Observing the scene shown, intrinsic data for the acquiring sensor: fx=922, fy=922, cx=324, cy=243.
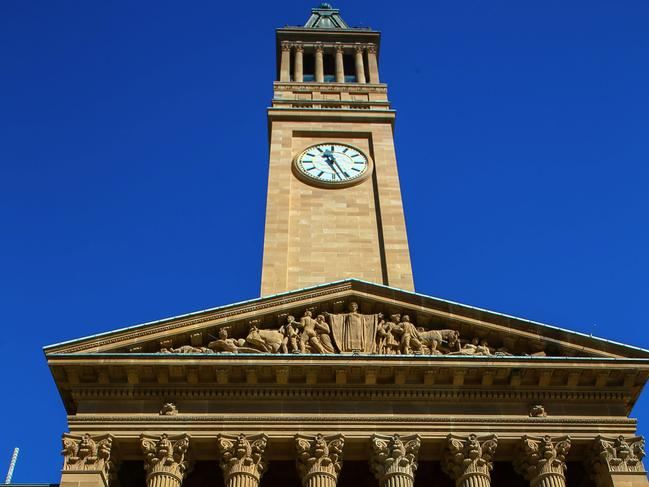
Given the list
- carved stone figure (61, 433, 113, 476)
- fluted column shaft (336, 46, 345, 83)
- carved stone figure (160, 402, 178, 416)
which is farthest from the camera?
fluted column shaft (336, 46, 345, 83)

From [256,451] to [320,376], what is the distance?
3155 millimetres

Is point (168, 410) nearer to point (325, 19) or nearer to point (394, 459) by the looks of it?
point (394, 459)

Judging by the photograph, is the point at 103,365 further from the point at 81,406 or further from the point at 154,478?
the point at 154,478

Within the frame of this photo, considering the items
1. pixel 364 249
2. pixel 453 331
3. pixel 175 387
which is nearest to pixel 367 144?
pixel 364 249

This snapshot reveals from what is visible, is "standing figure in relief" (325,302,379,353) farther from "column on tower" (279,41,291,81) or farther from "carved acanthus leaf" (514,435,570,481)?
"column on tower" (279,41,291,81)

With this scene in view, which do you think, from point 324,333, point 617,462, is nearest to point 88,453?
point 324,333

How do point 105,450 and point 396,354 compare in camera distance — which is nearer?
point 105,450

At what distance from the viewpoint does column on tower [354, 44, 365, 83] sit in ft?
177

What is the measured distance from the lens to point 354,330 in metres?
31.0

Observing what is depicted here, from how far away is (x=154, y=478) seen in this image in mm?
27703

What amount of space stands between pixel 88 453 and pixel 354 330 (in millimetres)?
9385

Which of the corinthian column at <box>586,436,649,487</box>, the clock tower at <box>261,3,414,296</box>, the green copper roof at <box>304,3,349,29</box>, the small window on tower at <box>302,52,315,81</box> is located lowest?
the corinthian column at <box>586,436,649,487</box>

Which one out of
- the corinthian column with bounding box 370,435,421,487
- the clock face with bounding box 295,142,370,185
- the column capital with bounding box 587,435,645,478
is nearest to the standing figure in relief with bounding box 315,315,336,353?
the corinthian column with bounding box 370,435,421,487

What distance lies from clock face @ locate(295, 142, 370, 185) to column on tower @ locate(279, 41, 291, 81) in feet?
23.5
